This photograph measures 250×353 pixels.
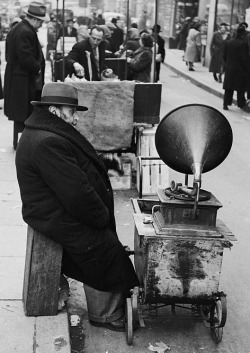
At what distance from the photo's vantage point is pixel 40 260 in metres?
4.67

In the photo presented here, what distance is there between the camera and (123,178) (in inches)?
345

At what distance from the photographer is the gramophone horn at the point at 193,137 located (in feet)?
15.8

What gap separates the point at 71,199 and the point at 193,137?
1.07 m

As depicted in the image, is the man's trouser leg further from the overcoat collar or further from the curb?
the overcoat collar

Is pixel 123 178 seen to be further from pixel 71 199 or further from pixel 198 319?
pixel 71 199

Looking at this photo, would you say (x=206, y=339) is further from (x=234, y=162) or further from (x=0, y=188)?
(x=234, y=162)

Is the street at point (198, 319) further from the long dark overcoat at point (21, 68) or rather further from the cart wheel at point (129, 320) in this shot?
the long dark overcoat at point (21, 68)

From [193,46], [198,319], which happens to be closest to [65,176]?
[198,319]

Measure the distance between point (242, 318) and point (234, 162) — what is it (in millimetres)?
5570

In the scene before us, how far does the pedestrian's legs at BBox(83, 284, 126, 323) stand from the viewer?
4789 mm

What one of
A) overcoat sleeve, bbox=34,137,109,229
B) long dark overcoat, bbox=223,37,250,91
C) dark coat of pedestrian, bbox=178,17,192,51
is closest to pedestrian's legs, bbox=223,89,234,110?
long dark overcoat, bbox=223,37,250,91

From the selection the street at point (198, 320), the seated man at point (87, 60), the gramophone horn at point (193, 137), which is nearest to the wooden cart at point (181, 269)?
the street at point (198, 320)

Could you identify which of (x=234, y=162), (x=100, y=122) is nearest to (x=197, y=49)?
(x=234, y=162)

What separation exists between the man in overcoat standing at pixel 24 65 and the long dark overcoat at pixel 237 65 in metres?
6.80
